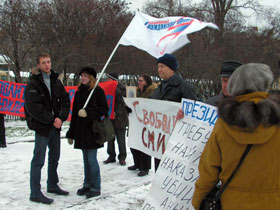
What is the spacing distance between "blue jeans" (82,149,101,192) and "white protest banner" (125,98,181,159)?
78cm

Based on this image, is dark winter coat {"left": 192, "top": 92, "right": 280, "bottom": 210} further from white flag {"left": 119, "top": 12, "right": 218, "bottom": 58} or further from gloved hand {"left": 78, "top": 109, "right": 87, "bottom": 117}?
gloved hand {"left": 78, "top": 109, "right": 87, "bottom": 117}

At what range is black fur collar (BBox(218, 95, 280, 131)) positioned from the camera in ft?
5.83

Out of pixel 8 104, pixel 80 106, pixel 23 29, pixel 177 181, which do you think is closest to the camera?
pixel 177 181

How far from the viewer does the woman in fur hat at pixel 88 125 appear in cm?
432

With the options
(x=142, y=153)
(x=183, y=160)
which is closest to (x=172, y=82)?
(x=183, y=160)

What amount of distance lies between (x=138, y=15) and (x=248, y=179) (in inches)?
139

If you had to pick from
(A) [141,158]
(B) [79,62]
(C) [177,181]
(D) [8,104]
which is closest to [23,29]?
(B) [79,62]

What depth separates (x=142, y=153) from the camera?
578 centimetres

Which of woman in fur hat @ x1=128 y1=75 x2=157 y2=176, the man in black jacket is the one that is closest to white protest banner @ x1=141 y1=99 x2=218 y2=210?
the man in black jacket

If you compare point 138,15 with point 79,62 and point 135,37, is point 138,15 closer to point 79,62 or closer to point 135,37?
point 135,37

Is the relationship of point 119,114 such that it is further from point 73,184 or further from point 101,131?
point 101,131

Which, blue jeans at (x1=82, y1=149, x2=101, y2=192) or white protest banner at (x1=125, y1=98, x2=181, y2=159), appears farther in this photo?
blue jeans at (x1=82, y1=149, x2=101, y2=192)

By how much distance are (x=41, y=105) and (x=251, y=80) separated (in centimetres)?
305

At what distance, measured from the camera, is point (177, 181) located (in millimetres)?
3137
